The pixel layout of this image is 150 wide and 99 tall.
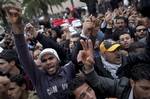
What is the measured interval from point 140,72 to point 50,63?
1740 millimetres

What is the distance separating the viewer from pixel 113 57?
20.0ft

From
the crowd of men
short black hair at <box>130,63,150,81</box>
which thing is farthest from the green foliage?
short black hair at <box>130,63,150,81</box>

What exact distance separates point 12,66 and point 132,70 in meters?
2.06

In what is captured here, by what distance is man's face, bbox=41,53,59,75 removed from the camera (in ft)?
17.3

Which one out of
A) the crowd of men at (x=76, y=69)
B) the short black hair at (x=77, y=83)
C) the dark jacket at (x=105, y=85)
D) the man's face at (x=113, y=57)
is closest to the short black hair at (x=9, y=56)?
the crowd of men at (x=76, y=69)

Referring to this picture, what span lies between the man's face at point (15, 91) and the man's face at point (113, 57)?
71.6 inches

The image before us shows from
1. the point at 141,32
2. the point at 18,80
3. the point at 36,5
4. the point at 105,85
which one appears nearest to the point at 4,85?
the point at 18,80

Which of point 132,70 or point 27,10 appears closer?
point 132,70

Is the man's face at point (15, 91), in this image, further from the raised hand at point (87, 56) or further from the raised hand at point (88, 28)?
the raised hand at point (88, 28)

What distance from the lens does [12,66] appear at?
552cm

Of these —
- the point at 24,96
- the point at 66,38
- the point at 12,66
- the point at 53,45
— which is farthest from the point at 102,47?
the point at 66,38

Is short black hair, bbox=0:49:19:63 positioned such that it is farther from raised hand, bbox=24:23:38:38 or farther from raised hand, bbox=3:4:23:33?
raised hand, bbox=3:4:23:33

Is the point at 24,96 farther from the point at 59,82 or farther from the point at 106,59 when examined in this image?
the point at 106,59

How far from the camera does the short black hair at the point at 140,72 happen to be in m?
3.69
